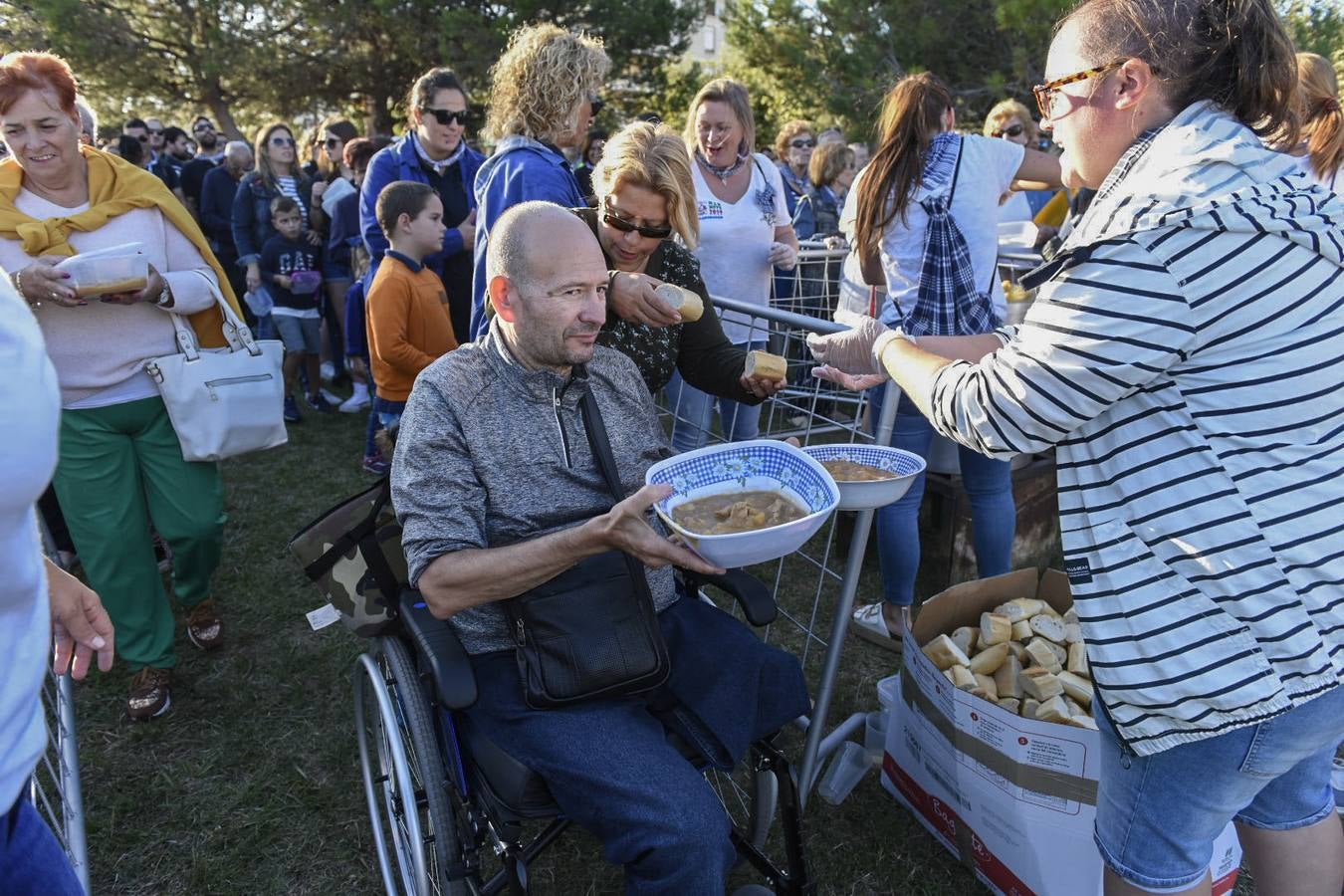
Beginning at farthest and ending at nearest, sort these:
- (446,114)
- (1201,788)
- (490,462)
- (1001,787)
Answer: (446,114) → (1001,787) → (490,462) → (1201,788)

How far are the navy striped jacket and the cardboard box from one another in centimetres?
66

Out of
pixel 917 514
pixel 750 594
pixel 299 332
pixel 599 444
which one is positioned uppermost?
pixel 599 444

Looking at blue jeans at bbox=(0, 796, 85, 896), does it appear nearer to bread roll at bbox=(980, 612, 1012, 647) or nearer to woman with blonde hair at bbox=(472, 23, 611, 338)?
woman with blonde hair at bbox=(472, 23, 611, 338)

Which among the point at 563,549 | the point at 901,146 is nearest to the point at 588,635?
the point at 563,549

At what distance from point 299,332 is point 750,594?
17.3ft

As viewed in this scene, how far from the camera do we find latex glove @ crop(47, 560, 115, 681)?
1.41 metres

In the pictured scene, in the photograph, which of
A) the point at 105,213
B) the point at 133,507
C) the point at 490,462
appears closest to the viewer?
the point at 490,462

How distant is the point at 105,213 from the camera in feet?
8.57

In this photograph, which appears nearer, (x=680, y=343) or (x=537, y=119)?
(x=680, y=343)

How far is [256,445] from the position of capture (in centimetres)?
295

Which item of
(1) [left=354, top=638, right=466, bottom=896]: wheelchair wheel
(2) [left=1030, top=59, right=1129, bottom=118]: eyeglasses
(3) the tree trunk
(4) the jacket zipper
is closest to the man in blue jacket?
(4) the jacket zipper

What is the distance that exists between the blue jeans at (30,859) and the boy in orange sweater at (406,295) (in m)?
3.09

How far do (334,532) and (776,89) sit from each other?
66.0 ft

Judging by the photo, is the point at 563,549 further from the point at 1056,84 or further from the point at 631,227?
the point at 1056,84
